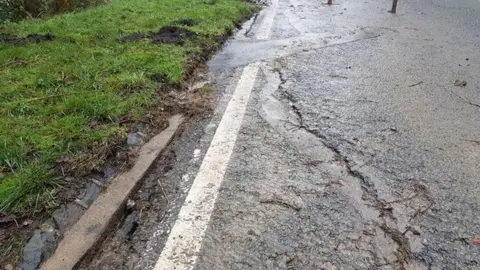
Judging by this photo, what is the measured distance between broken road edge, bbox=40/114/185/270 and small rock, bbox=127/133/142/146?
0.21 ft

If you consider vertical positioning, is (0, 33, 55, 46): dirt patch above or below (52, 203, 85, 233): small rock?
above

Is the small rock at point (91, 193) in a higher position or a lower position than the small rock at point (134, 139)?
lower

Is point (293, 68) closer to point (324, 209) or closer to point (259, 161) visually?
point (259, 161)

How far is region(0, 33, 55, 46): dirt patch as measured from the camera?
5043 mm

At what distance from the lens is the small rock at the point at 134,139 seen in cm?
292

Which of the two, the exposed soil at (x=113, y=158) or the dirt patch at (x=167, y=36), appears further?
the dirt patch at (x=167, y=36)

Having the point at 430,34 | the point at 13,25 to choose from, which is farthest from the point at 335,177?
the point at 13,25

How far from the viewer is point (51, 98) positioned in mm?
3432

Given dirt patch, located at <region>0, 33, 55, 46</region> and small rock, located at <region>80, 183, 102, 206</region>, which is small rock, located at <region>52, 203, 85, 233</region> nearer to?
small rock, located at <region>80, 183, 102, 206</region>

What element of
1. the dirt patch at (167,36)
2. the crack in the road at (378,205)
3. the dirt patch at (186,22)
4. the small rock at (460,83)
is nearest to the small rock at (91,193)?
the crack in the road at (378,205)

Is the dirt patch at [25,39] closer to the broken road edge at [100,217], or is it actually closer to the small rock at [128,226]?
the broken road edge at [100,217]

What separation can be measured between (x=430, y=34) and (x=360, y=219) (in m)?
5.46

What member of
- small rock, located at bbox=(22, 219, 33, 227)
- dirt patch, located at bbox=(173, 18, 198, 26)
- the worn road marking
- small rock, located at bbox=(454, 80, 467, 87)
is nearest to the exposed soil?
small rock, located at bbox=(22, 219, 33, 227)

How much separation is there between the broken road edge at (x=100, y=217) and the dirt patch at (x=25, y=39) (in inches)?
124
